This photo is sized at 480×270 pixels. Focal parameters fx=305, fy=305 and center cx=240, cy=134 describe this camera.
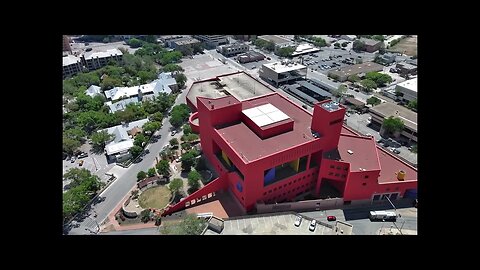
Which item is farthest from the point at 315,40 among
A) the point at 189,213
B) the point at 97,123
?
the point at 189,213

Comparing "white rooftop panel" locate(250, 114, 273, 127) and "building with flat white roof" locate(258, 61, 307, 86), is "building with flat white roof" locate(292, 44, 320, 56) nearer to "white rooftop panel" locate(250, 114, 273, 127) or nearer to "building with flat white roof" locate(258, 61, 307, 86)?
"building with flat white roof" locate(258, 61, 307, 86)

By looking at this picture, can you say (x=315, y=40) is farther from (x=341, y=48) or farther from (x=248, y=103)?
(x=248, y=103)

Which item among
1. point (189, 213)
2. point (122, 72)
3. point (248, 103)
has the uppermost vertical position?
point (248, 103)

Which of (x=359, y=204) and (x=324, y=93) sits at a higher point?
(x=324, y=93)

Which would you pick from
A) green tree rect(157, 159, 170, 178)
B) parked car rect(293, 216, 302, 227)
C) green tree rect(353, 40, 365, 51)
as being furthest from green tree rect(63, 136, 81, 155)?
green tree rect(353, 40, 365, 51)

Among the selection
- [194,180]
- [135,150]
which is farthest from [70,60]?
[194,180]
